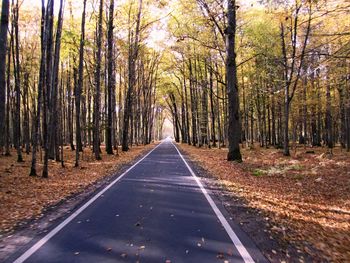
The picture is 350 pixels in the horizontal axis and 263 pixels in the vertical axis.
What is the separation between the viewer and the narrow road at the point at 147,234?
5035 millimetres

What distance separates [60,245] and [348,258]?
450 centimetres

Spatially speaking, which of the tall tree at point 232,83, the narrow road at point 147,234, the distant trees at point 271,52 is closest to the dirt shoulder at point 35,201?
the narrow road at point 147,234

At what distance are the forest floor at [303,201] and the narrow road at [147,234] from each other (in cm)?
96

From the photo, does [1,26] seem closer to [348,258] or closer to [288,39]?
[348,258]

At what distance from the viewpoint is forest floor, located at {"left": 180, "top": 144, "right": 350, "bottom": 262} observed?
596 cm

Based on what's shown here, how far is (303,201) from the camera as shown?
970 cm

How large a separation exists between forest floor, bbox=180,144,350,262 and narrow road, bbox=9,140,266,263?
0.96m

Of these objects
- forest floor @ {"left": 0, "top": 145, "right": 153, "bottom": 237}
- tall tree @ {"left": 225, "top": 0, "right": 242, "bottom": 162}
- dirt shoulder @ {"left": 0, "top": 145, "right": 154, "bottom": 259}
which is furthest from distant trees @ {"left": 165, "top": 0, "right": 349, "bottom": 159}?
dirt shoulder @ {"left": 0, "top": 145, "right": 154, "bottom": 259}

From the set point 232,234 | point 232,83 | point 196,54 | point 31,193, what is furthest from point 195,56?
point 232,234

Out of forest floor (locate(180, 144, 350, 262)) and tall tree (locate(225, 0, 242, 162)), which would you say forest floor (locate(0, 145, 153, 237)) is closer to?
forest floor (locate(180, 144, 350, 262))

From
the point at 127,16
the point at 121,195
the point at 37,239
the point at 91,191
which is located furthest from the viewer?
the point at 127,16

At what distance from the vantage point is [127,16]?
32.4 metres

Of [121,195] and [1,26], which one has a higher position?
[1,26]

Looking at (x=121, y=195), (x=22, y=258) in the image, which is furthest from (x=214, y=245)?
(x=121, y=195)
